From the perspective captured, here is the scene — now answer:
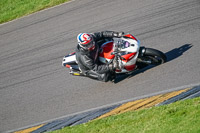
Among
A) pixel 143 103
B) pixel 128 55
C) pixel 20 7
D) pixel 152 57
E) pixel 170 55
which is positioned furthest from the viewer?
pixel 20 7

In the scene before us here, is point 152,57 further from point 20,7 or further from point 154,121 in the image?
point 20,7

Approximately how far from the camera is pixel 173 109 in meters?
7.46

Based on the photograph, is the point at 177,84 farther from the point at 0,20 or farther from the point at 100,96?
the point at 0,20

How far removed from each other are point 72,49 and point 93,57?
3118mm

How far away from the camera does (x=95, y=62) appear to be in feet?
32.1

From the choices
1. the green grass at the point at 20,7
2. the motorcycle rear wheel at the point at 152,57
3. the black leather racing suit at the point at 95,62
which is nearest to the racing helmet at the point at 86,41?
the black leather racing suit at the point at 95,62

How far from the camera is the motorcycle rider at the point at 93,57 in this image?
941 centimetres

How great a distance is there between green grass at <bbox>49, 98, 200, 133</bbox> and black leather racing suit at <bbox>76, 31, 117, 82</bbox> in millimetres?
1639

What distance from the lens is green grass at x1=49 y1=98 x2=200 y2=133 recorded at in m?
6.71

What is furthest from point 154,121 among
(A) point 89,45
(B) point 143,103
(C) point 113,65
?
(A) point 89,45

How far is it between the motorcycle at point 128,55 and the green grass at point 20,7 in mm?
7743

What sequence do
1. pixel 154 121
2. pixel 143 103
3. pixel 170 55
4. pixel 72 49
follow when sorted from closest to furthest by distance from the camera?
pixel 154 121 < pixel 143 103 < pixel 170 55 < pixel 72 49

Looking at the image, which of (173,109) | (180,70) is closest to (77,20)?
(180,70)

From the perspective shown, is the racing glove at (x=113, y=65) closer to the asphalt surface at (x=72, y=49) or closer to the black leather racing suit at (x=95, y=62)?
the black leather racing suit at (x=95, y=62)
